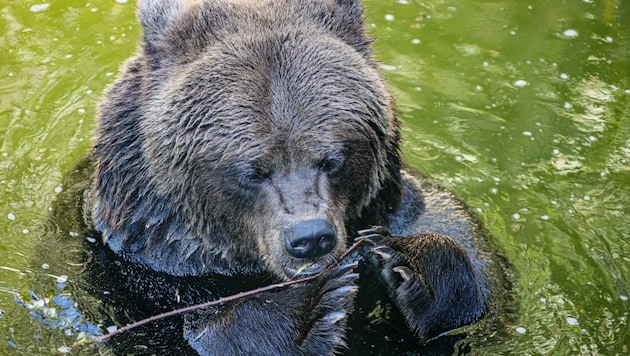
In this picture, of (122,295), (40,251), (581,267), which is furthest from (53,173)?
(581,267)

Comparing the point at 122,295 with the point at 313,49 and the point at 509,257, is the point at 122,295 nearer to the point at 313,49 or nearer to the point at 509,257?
the point at 313,49

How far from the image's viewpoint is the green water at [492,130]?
21.8 feet

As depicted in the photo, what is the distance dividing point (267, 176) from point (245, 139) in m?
0.26

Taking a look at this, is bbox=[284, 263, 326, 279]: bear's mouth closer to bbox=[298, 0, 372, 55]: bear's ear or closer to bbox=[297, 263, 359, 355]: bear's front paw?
bbox=[297, 263, 359, 355]: bear's front paw

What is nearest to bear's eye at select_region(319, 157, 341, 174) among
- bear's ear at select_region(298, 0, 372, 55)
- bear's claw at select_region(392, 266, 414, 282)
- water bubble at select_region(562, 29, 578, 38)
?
bear's claw at select_region(392, 266, 414, 282)

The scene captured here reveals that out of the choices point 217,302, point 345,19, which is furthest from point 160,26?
point 217,302

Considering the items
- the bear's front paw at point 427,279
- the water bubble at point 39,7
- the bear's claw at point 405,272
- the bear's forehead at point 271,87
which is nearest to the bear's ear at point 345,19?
the bear's forehead at point 271,87

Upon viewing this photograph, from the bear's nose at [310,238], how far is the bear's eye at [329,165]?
1.74 feet

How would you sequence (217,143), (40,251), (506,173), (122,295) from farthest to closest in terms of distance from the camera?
1. (506,173)
2. (40,251)
3. (122,295)
4. (217,143)

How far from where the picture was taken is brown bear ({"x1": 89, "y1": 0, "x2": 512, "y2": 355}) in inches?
210

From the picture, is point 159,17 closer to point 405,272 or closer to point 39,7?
point 405,272

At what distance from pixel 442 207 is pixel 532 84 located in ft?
10.8

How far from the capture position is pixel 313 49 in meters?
5.56

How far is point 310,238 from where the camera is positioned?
4.93 meters
